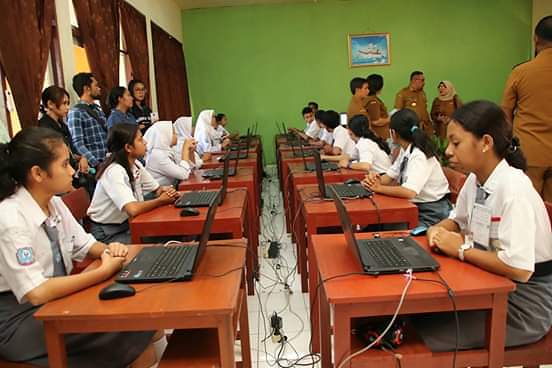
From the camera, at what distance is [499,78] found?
341 inches

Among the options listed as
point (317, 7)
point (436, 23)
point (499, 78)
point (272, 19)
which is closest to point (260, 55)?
point (272, 19)

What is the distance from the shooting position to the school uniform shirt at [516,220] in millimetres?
1239

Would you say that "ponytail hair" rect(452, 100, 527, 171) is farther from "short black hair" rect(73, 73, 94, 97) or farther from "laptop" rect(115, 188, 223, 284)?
"short black hair" rect(73, 73, 94, 97)

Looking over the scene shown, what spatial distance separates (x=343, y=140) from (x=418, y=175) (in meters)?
2.34

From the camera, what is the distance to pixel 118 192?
2.30m

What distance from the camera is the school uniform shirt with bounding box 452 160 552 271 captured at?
1.24 meters

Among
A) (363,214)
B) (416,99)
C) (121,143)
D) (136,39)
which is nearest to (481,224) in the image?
(363,214)

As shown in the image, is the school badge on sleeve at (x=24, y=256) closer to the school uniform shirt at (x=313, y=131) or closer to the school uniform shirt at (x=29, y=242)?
the school uniform shirt at (x=29, y=242)

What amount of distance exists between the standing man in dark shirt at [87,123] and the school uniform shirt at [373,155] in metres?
1.95

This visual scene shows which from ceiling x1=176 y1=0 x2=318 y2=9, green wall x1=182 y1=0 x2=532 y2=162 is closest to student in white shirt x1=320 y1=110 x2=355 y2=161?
green wall x1=182 y1=0 x2=532 y2=162

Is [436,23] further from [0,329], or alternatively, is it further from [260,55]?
[0,329]

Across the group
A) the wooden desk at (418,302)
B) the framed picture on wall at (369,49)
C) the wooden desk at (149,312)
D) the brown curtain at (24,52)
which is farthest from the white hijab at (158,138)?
the framed picture on wall at (369,49)

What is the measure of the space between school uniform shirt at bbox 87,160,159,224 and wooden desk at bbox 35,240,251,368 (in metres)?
1.04

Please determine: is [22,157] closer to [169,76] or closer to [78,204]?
[78,204]
